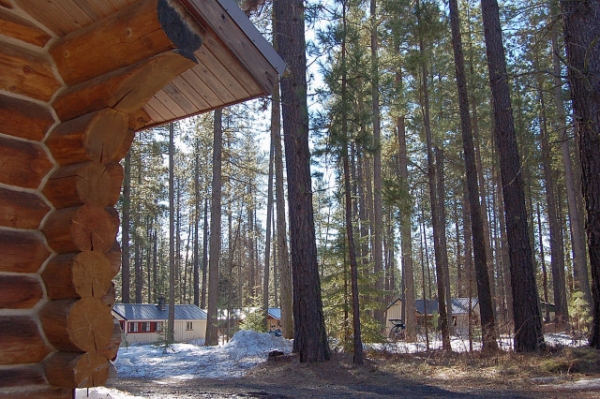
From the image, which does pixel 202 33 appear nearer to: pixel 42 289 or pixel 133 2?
pixel 133 2

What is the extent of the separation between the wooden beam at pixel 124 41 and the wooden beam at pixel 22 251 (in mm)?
1044

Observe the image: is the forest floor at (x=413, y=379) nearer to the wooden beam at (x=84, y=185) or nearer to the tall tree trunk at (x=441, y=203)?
the wooden beam at (x=84, y=185)

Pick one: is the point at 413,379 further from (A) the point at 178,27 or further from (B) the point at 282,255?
(B) the point at 282,255

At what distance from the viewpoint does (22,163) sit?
10.6ft

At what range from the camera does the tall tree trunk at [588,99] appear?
775 cm

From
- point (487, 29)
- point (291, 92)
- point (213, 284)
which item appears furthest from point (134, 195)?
point (487, 29)

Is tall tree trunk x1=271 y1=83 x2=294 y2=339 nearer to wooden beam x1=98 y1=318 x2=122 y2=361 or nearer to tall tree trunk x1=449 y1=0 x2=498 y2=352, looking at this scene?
tall tree trunk x1=449 y1=0 x2=498 y2=352

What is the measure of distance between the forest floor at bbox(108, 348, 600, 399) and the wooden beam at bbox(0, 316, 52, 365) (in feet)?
14.4

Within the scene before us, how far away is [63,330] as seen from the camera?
116 inches

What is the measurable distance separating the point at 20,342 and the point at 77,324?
354 millimetres

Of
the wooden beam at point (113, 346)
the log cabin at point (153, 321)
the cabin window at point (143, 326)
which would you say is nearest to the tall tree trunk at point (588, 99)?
the wooden beam at point (113, 346)

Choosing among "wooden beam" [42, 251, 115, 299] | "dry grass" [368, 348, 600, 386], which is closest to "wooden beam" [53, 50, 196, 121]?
"wooden beam" [42, 251, 115, 299]

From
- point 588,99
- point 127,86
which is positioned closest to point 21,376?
point 127,86

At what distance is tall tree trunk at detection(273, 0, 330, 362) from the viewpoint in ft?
36.3
